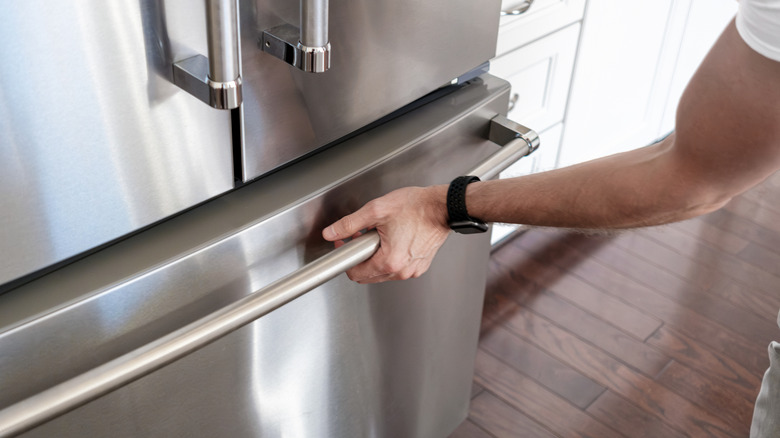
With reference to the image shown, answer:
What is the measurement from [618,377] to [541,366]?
0.48 feet

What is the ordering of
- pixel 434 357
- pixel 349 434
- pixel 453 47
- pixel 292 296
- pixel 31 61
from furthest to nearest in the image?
pixel 434 357, pixel 349 434, pixel 453 47, pixel 292 296, pixel 31 61

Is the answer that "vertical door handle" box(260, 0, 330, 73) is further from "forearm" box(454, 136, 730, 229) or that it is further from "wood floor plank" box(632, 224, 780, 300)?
"wood floor plank" box(632, 224, 780, 300)

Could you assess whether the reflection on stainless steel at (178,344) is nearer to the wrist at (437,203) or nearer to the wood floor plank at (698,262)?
the wrist at (437,203)

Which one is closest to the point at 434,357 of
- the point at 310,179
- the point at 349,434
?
the point at 349,434

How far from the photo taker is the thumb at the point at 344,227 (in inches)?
28.6

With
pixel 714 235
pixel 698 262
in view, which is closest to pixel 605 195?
pixel 698 262

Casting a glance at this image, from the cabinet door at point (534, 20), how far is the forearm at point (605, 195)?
20.0 inches

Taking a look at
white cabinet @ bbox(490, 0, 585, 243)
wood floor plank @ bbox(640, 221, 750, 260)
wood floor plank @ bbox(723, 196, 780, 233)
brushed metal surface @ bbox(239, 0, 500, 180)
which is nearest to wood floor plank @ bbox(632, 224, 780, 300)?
wood floor plank @ bbox(640, 221, 750, 260)

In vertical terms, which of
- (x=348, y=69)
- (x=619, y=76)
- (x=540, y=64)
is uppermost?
(x=348, y=69)

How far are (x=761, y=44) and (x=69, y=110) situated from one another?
46 cm

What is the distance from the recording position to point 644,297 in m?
1.72

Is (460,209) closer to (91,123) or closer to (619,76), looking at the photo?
(91,123)

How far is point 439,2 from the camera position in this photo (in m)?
0.74

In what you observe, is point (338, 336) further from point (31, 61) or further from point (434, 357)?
point (31, 61)
